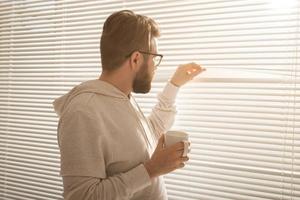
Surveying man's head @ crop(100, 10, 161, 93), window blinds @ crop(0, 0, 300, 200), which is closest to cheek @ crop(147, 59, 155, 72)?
man's head @ crop(100, 10, 161, 93)

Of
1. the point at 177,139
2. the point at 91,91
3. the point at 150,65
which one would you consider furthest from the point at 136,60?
the point at 177,139

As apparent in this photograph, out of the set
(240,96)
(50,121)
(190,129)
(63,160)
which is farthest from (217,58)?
(50,121)

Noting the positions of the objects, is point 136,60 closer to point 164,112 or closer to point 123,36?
point 123,36

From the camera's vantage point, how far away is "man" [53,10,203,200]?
1.13 metres

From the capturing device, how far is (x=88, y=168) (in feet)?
3.67

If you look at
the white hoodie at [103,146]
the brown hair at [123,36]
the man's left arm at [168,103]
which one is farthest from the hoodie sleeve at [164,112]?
the brown hair at [123,36]

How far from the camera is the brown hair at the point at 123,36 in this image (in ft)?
3.99

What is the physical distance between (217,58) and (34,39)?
37.4 inches

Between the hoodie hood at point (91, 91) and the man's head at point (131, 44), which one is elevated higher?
the man's head at point (131, 44)

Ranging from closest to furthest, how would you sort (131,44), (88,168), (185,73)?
(88,168) < (131,44) < (185,73)

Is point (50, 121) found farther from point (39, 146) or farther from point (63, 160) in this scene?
point (63, 160)

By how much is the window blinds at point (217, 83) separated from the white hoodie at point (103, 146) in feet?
0.74

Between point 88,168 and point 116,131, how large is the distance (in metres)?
0.15

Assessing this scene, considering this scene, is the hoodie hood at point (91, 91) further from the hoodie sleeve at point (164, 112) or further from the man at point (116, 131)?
the hoodie sleeve at point (164, 112)
